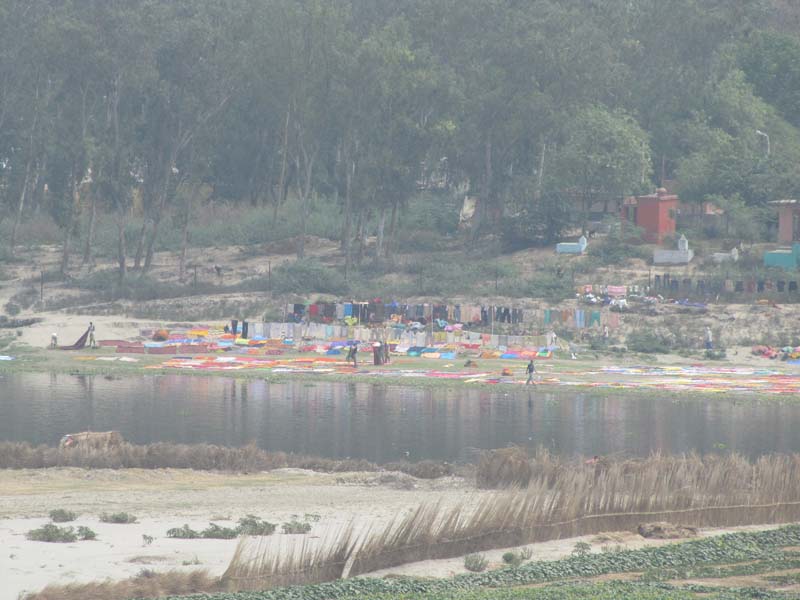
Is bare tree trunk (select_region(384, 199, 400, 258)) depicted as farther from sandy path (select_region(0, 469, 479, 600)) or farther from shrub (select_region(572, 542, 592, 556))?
shrub (select_region(572, 542, 592, 556))

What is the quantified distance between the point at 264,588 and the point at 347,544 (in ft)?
6.37

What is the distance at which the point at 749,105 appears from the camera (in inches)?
3391

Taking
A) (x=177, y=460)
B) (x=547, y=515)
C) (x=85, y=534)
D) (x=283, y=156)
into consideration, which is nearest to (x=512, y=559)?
(x=547, y=515)

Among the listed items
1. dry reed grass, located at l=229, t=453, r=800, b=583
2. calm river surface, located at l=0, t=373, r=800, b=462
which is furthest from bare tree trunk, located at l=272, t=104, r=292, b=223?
dry reed grass, located at l=229, t=453, r=800, b=583

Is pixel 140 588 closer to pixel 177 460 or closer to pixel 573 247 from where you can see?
pixel 177 460

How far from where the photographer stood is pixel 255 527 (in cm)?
2705

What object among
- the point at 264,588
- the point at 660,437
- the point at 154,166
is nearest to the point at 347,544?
the point at 264,588

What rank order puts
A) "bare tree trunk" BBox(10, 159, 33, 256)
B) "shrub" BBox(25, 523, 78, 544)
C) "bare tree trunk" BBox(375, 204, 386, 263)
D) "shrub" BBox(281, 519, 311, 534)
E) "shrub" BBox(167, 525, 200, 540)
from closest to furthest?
"shrub" BBox(25, 523, 78, 544) < "shrub" BBox(167, 525, 200, 540) < "shrub" BBox(281, 519, 311, 534) < "bare tree trunk" BBox(375, 204, 386, 263) < "bare tree trunk" BBox(10, 159, 33, 256)

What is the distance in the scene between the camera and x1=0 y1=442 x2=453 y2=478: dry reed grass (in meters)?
34.8

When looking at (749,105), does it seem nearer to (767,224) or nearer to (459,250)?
(767,224)

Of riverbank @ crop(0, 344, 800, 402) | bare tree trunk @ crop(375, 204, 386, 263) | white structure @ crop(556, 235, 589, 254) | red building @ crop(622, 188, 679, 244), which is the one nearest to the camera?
riverbank @ crop(0, 344, 800, 402)

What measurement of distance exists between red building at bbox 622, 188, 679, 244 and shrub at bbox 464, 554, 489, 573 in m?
49.1

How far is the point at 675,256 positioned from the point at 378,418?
93.2 ft

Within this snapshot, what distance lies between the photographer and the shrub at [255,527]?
26.8 meters
